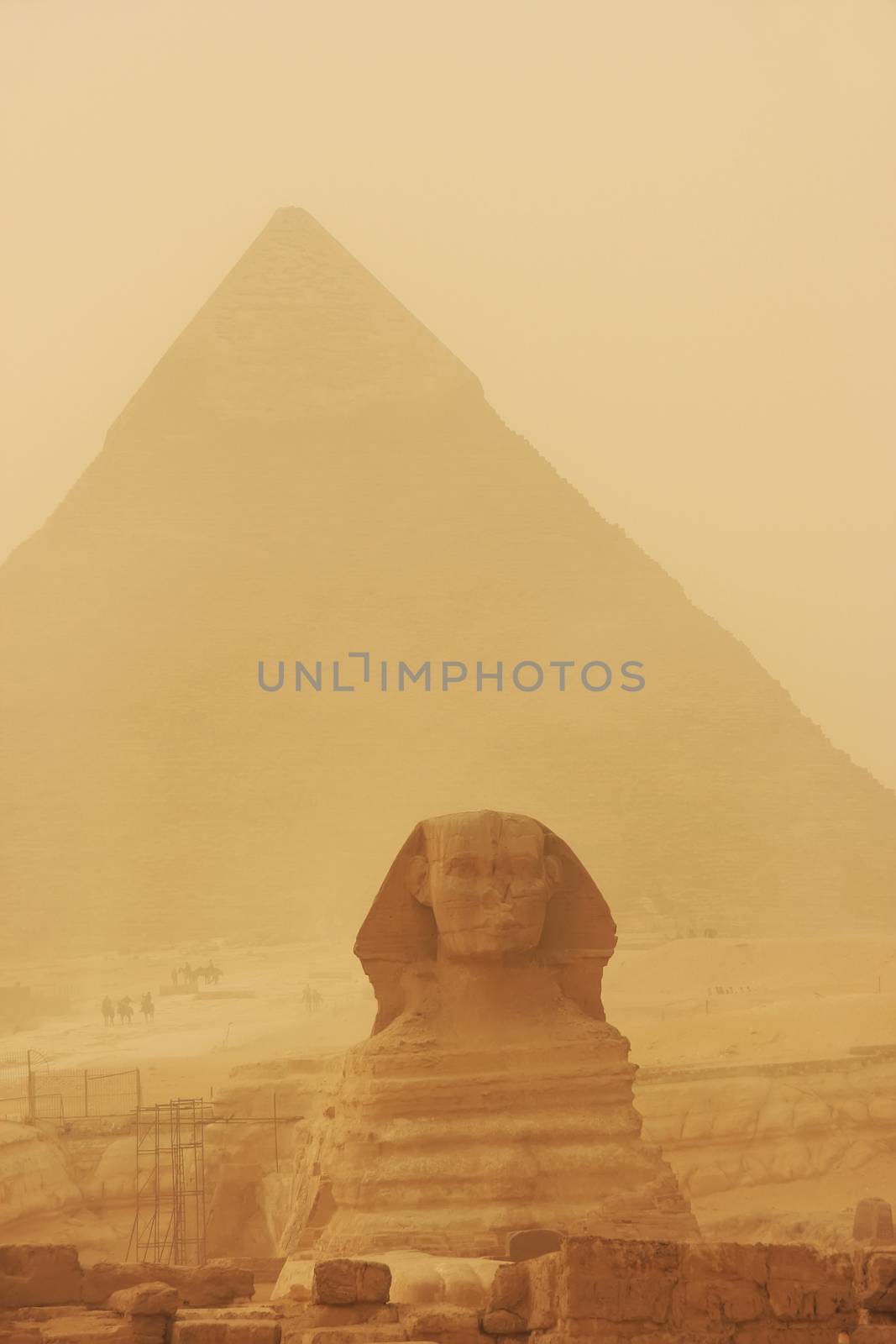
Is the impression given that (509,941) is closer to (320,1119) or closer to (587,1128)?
(587,1128)

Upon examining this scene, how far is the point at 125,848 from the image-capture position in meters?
78.4

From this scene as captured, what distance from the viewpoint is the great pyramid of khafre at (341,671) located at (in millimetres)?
75750

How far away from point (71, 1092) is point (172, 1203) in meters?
9.33

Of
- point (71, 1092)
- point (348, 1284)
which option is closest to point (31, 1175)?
point (348, 1284)

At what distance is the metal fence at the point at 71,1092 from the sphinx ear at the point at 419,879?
1153 cm

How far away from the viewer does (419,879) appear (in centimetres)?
760

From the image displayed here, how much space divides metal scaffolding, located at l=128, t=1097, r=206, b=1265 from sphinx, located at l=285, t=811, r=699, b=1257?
3.75 metres

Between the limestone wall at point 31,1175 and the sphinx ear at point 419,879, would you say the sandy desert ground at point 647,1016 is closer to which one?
the sphinx ear at point 419,879

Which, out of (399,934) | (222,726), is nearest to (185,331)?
(222,726)

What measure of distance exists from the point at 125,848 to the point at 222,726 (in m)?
5.81

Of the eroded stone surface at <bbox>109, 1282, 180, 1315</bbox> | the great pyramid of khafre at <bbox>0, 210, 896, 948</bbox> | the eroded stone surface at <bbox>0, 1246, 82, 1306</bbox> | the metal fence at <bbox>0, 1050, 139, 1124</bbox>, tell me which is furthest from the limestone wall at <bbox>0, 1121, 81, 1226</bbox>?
the great pyramid of khafre at <bbox>0, 210, 896, 948</bbox>

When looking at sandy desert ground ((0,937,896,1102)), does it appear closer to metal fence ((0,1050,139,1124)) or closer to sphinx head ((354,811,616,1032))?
metal fence ((0,1050,139,1124))

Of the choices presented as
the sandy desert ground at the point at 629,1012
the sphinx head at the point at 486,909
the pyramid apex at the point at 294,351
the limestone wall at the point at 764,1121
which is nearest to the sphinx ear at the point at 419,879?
the sphinx head at the point at 486,909

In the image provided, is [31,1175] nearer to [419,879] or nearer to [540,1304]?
[419,879]
